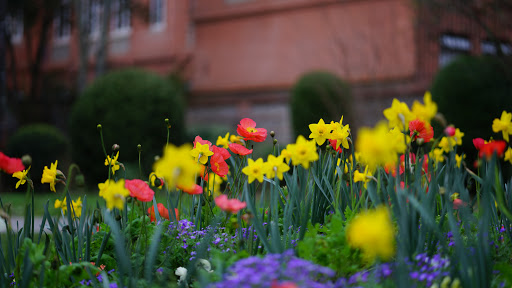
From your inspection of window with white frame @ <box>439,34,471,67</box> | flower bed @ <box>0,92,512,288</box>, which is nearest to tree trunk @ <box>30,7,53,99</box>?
window with white frame @ <box>439,34,471,67</box>

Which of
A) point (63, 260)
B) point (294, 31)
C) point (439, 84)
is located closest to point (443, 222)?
point (63, 260)

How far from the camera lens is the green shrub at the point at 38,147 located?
827 cm

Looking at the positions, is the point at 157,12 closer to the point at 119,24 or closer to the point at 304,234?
the point at 119,24

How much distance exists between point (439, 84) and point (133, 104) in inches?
158

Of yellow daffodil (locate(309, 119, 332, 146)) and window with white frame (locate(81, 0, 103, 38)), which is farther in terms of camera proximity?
window with white frame (locate(81, 0, 103, 38))

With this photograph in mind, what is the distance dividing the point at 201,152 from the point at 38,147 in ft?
23.2

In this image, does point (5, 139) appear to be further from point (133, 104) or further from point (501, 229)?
point (501, 229)

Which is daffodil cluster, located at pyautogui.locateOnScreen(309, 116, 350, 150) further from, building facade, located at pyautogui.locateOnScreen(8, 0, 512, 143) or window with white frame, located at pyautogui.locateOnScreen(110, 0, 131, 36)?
window with white frame, located at pyautogui.locateOnScreen(110, 0, 131, 36)

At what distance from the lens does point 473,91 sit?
635 centimetres

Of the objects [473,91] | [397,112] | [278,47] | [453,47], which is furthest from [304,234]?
[278,47]

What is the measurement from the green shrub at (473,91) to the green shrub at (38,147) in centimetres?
551

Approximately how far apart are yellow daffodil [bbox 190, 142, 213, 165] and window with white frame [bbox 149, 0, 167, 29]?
12.4m

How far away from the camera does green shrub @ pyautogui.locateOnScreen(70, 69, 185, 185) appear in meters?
7.41

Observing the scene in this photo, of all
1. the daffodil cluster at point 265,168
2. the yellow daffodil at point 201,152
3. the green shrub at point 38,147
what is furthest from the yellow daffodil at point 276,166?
the green shrub at point 38,147
